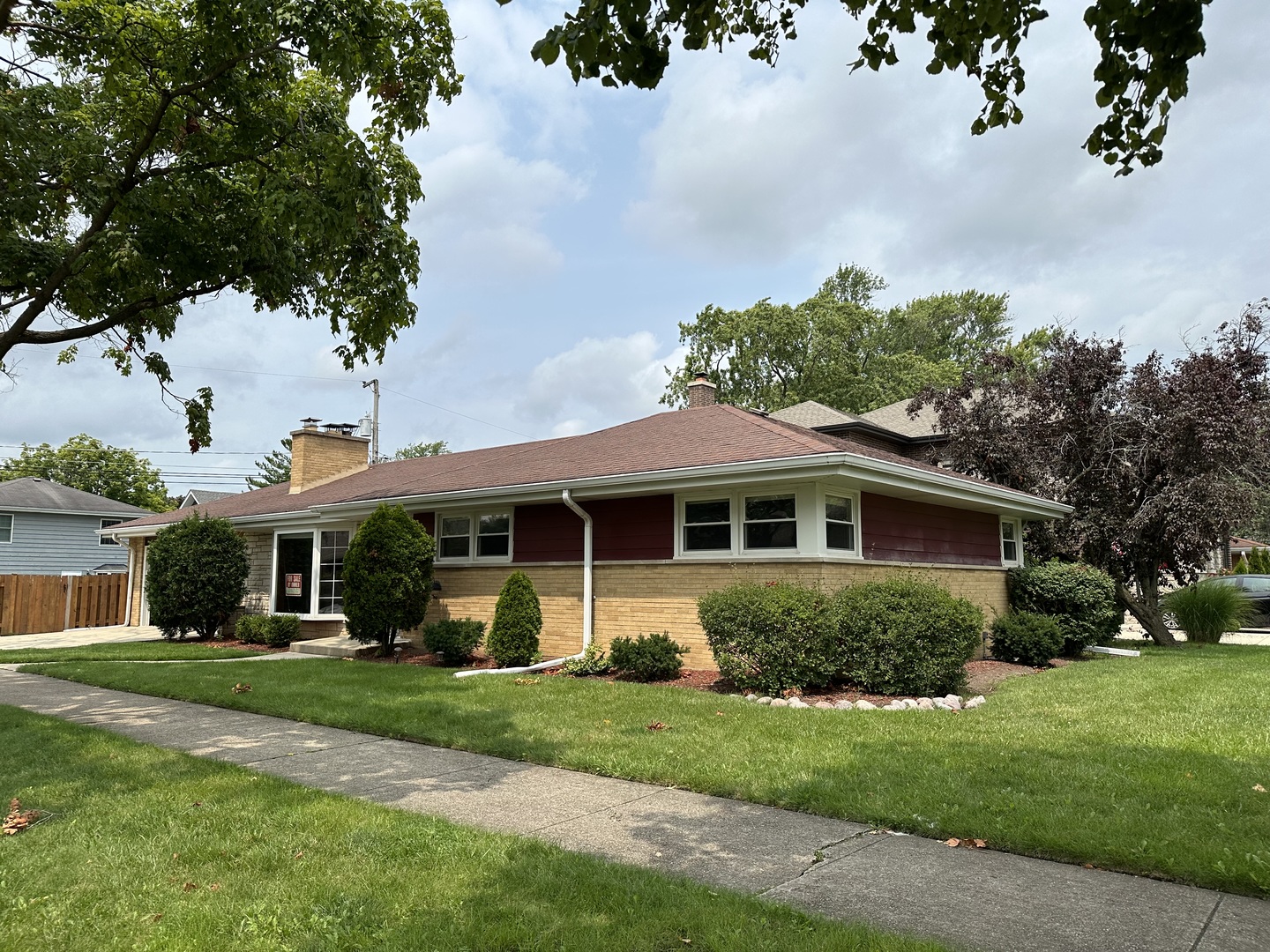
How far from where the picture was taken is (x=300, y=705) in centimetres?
965

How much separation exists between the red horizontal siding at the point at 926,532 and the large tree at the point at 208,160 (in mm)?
7625

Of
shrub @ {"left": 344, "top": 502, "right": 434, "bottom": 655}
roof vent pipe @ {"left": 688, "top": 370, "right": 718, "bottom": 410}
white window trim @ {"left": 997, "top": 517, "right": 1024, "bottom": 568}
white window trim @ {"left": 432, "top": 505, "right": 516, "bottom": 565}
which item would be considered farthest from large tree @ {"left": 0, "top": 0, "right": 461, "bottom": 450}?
white window trim @ {"left": 997, "top": 517, "right": 1024, "bottom": 568}

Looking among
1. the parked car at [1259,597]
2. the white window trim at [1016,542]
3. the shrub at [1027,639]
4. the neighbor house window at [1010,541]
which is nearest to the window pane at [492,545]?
the shrub at [1027,639]

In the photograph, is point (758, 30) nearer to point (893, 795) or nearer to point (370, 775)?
point (893, 795)

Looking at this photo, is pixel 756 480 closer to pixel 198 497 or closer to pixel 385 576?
pixel 385 576

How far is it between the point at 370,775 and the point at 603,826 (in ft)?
7.43

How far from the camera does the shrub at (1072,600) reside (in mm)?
15750

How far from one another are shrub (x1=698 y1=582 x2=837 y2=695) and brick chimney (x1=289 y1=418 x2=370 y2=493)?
15686mm

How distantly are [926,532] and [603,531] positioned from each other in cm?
564

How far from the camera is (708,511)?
13.0 metres

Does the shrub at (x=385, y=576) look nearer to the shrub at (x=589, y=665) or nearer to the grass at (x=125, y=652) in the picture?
the grass at (x=125, y=652)

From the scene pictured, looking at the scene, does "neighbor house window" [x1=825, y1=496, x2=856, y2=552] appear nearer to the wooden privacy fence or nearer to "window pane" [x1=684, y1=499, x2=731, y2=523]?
"window pane" [x1=684, y1=499, x2=731, y2=523]

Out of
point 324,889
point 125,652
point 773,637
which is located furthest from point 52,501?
point 324,889

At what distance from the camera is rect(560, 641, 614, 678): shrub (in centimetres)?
1262
